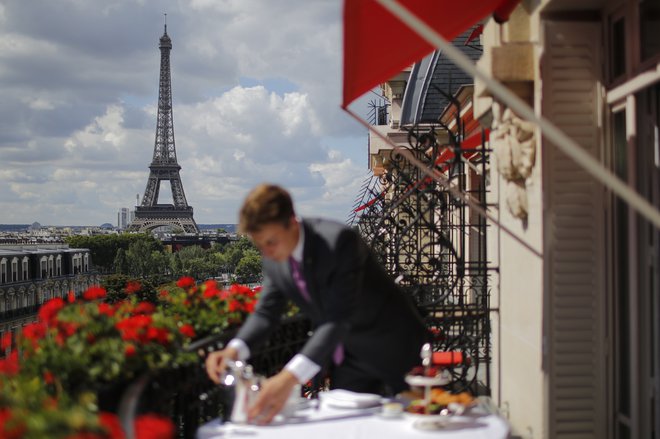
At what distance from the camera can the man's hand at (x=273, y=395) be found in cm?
387

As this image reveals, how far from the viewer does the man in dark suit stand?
12.8 feet

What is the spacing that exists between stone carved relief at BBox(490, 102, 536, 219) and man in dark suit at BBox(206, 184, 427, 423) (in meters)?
1.90

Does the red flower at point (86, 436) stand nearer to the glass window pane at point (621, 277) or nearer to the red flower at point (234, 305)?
the red flower at point (234, 305)

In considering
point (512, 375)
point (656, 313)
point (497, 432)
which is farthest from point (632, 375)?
point (497, 432)

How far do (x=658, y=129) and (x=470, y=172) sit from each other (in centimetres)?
1265

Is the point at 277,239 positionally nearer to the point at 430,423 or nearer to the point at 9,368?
the point at 430,423

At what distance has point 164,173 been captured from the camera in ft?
532

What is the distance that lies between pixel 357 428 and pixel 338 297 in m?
0.62

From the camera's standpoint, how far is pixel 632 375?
17.7ft

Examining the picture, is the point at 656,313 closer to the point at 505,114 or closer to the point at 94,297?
the point at 505,114

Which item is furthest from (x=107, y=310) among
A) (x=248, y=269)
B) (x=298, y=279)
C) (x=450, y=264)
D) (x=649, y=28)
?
(x=248, y=269)

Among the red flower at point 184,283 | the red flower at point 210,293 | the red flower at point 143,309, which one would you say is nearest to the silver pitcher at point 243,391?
the red flower at point 143,309

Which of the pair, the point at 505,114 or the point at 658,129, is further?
the point at 505,114

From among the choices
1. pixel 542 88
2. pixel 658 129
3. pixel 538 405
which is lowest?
pixel 538 405
